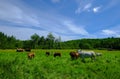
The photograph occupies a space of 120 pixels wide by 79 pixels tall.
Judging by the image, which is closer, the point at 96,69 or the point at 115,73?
the point at 115,73

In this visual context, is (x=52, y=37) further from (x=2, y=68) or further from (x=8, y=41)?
(x=2, y=68)

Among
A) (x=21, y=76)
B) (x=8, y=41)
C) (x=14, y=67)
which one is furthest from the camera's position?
(x=8, y=41)

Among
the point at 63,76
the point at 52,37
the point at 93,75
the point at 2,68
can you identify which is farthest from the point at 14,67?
the point at 52,37

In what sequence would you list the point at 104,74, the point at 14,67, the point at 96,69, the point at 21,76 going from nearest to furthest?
the point at 21,76, the point at 14,67, the point at 104,74, the point at 96,69

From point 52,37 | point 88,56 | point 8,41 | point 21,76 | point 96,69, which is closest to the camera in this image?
point 21,76

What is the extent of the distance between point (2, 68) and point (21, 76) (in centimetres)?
122

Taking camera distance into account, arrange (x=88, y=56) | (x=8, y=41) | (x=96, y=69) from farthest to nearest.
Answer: (x=8, y=41), (x=88, y=56), (x=96, y=69)

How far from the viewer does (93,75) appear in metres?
15.7

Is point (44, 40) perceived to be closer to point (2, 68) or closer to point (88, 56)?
point (88, 56)

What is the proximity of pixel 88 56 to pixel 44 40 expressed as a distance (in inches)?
3933

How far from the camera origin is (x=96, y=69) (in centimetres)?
1756

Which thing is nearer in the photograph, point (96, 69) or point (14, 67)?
point (14, 67)

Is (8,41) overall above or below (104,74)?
above

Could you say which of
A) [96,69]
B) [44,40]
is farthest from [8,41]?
[96,69]
